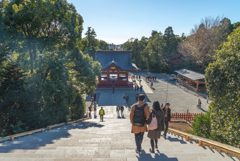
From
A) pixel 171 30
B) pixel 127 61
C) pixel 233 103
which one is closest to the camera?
pixel 233 103

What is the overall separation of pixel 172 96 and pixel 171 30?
24.7 meters

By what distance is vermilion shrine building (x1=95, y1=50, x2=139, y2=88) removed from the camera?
25047mm

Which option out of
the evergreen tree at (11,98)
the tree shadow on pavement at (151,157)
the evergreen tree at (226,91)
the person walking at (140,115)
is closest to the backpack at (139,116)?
the person walking at (140,115)

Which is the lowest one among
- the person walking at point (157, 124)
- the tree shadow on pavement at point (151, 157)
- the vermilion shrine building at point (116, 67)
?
the tree shadow on pavement at point (151, 157)

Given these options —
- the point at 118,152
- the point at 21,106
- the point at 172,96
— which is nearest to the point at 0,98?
the point at 21,106

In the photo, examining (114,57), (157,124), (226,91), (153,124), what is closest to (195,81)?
(114,57)

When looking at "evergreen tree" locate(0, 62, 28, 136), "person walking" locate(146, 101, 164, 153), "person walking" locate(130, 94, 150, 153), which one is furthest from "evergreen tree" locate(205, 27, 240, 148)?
"evergreen tree" locate(0, 62, 28, 136)

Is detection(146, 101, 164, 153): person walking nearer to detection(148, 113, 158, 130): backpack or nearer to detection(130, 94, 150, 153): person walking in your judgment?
detection(148, 113, 158, 130): backpack

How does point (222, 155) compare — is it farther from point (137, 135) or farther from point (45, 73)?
point (45, 73)

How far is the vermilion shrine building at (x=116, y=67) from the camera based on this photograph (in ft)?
82.2

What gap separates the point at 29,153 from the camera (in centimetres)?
409

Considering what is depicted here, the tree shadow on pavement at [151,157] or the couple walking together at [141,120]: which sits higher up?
the couple walking together at [141,120]

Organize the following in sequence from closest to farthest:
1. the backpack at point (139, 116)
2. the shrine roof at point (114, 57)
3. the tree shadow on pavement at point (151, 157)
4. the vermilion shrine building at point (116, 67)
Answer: the tree shadow on pavement at point (151, 157) < the backpack at point (139, 116) < the vermilion shrine building at point (116, 67) < the shrine roof at point (114, 57)

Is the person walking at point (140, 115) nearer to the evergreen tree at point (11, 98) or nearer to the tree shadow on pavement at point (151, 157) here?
the tree shadow on pavement at point (151, 157)
